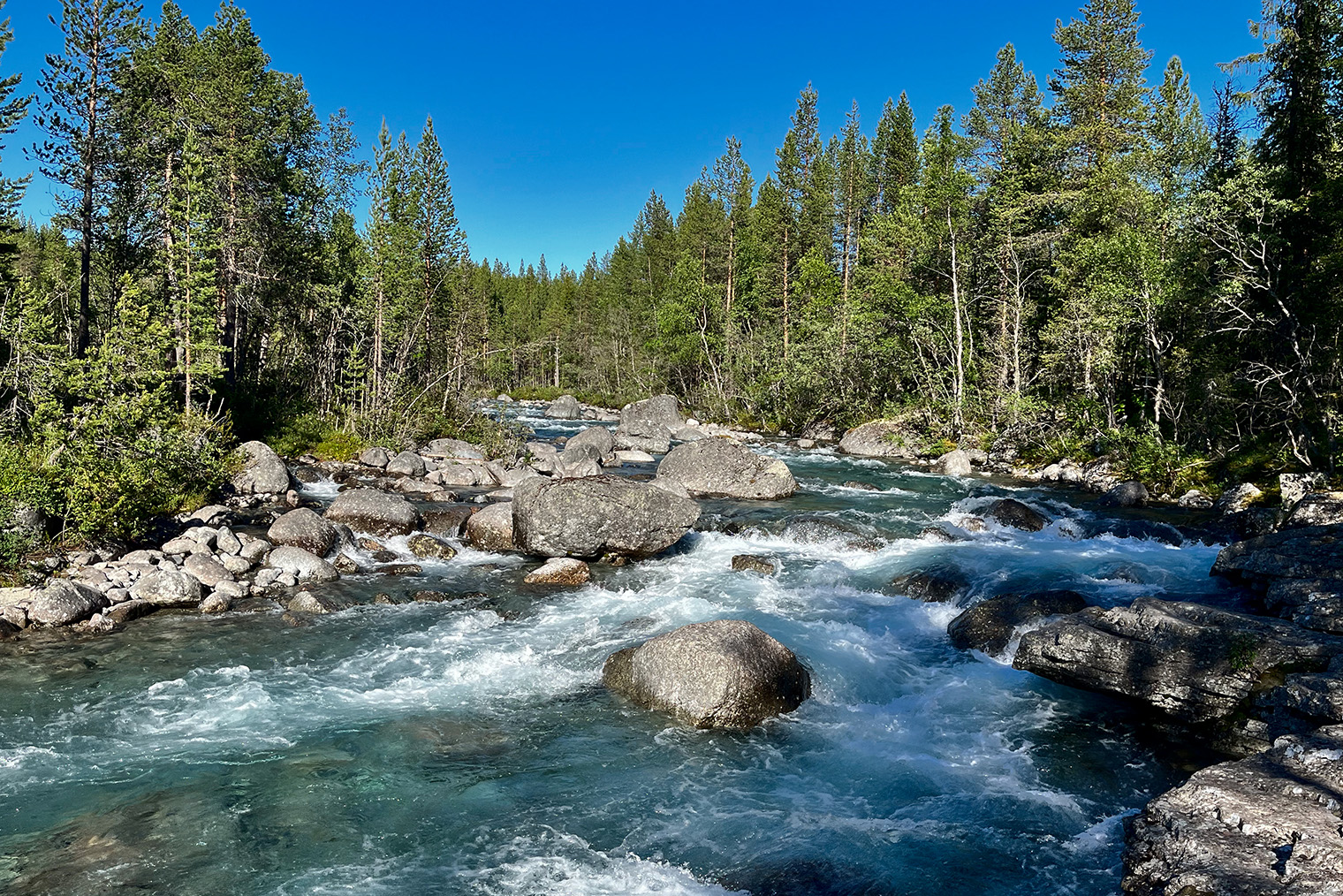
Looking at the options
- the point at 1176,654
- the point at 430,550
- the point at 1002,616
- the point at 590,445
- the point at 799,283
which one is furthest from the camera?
the point at 799,283

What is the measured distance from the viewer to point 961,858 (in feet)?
21.5

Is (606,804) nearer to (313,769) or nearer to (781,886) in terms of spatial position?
(781,886)

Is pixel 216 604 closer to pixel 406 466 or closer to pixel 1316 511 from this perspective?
pixel 406 466

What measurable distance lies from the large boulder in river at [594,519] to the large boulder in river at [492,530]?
61cm

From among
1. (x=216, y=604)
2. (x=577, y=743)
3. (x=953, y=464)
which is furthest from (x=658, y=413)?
(x=577, y=743)

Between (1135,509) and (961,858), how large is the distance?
1607 centimetres

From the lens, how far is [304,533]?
15367 mm

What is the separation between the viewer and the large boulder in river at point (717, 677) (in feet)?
29.3

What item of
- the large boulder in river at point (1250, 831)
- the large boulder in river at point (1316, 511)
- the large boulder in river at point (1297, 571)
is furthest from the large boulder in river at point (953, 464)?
the large boulder in river at point (1250, 831)

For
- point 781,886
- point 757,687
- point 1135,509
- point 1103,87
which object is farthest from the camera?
point 1103,87

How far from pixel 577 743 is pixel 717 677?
6.01 ft

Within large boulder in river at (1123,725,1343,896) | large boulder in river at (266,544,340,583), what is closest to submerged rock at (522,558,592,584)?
large boulder in river at (266,544,340,583)

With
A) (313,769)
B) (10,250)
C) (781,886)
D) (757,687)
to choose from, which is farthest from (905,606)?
(10,250)

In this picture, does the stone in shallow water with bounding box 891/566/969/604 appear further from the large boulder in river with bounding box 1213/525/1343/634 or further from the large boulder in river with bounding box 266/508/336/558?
the large boulder in river with bounding box 266/508/336/558
